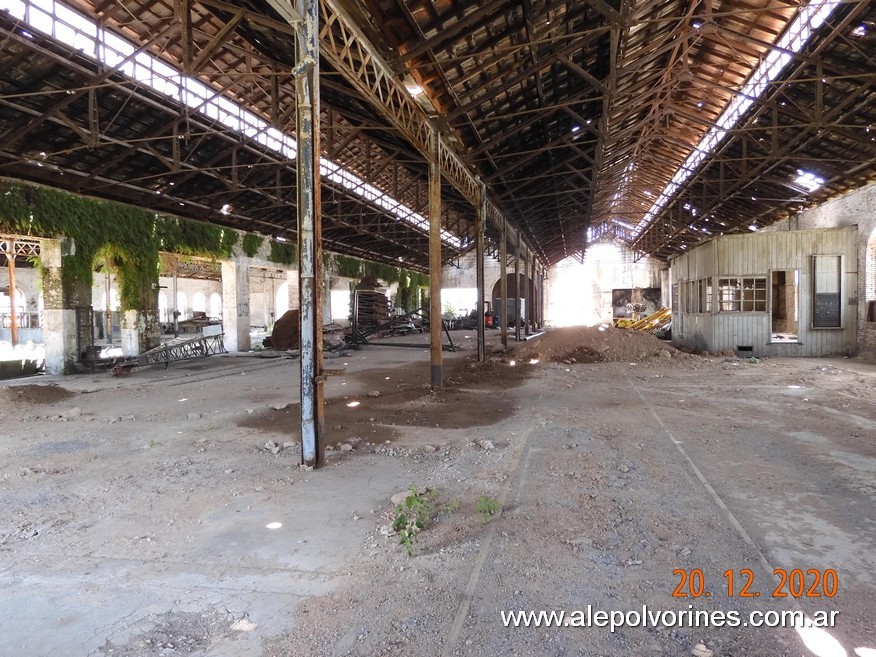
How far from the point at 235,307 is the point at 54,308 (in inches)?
267

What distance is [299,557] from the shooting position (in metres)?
3.17

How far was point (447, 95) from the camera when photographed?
10070 mm

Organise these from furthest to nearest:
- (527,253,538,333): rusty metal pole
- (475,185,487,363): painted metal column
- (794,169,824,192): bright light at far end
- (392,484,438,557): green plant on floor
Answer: (527,253,538,333): rusty metal pole, (794,169,824,192): bright light at far end, (475,185,487,363): painted metal column, (392,484,438,557): green plant on floor

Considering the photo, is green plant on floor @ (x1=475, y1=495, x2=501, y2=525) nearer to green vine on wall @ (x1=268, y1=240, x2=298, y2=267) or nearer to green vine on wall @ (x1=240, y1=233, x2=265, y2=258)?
green vine on wall @ (x1=240, y1=233, x2=265, y2=258)

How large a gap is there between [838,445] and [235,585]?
645 centimetres

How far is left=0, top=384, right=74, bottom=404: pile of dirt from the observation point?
845cm

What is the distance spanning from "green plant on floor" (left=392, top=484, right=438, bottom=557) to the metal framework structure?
5.00 m

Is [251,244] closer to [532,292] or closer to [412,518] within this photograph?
[532,292]

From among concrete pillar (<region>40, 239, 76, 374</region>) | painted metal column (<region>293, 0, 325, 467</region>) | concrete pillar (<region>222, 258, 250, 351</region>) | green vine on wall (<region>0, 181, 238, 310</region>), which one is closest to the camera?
painted metal column (<region>293, 0, 325, 467</region>)

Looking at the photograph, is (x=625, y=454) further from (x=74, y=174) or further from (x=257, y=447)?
(x=74, y=174)

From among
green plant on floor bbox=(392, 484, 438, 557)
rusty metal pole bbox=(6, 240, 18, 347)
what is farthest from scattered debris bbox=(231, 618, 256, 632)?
rusty metal pole bbox=(6, 240, 18, 347)

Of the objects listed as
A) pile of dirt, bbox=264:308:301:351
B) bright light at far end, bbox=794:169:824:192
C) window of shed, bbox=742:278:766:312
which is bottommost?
pile of dirt, bbox=264:308:301:351

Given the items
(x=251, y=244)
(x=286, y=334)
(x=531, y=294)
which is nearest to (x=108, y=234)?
(x=251, y=244)

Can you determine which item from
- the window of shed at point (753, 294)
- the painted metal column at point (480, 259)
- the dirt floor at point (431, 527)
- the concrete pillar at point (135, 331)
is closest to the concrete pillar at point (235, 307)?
the concrete pillar at point (135, 331)
